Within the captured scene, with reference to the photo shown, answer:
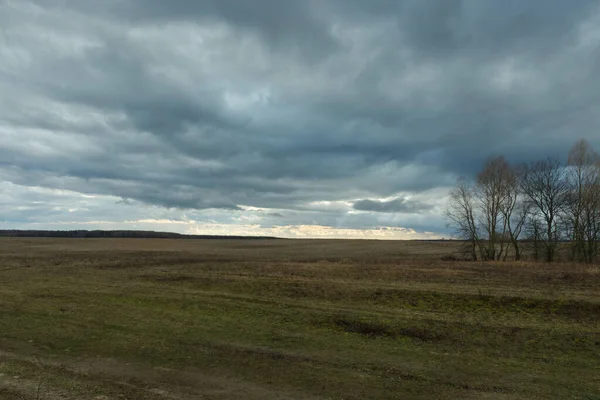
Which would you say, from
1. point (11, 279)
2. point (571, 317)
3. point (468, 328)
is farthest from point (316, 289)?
point (11, 279)

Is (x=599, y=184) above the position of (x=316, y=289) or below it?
above

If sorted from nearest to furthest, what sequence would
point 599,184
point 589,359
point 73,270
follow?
1. point 589,359
2. point 73,270
3. point 599,184

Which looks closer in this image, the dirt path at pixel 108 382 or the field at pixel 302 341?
the dirt path at pixel 108 382

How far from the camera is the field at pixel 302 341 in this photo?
24.8 feet

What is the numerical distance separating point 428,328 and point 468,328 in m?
1.21

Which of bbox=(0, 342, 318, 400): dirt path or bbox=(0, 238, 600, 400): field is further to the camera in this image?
bbox=(0, 238, 600, 400): field

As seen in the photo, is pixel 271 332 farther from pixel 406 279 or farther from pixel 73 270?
pixel 73 270

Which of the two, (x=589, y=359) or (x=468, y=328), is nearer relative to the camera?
(x=589, y=359)

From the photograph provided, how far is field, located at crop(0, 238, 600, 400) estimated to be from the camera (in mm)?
7562

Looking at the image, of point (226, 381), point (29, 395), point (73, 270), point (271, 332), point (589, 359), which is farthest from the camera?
point (73, 270)

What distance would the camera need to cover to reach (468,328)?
12.3 meters

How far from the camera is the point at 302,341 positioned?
10.9 metres

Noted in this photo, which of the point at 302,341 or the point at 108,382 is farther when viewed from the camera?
the point at 302,341

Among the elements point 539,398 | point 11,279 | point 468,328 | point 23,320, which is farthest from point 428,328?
point 11,279
